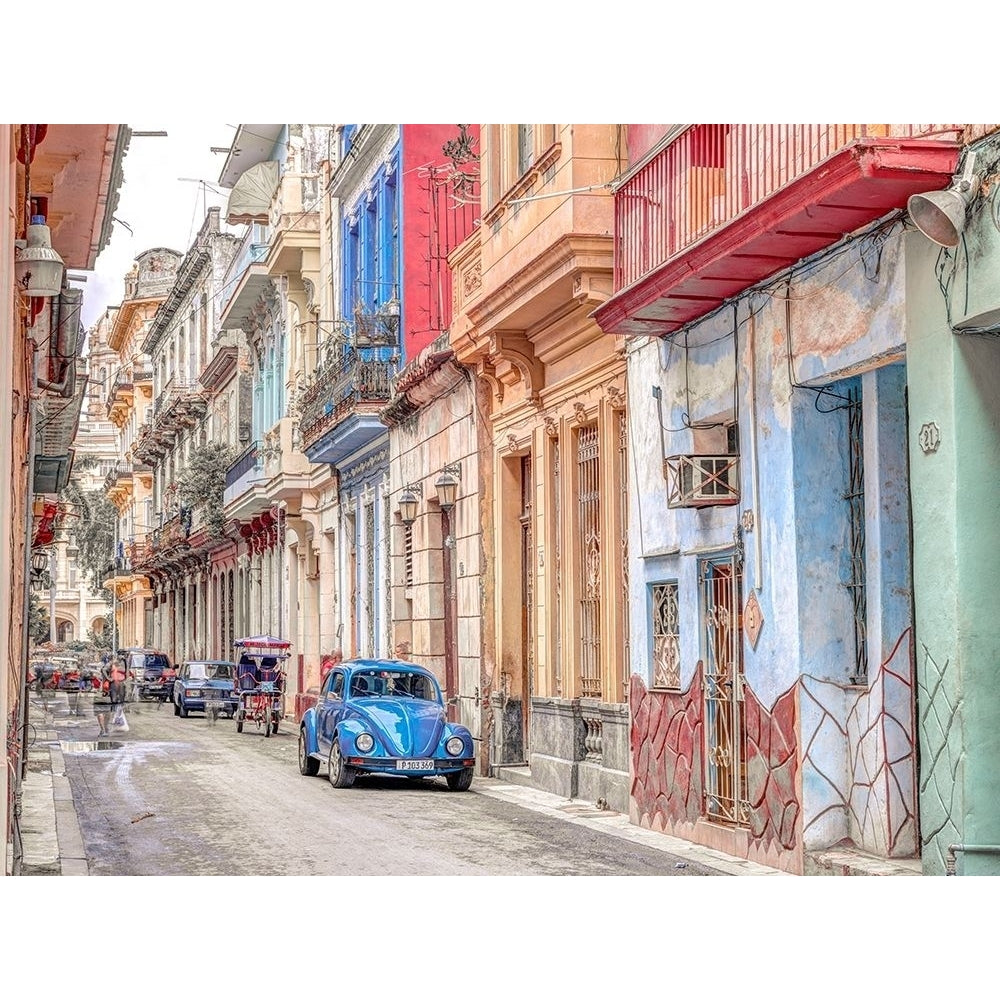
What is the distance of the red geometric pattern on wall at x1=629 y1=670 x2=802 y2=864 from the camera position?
37.1 feet

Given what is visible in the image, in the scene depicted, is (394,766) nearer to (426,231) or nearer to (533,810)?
(533,810)

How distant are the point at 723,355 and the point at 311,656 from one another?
1906cm

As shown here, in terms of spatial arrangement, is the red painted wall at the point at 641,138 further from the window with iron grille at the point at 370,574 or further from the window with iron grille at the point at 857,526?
the window with iron grille at the point at 370,574

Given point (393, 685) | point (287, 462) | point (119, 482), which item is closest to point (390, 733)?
point (393, 685)

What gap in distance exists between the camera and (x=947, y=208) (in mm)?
8844

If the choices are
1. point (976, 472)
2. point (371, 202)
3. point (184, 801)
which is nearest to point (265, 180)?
point (371, 202)

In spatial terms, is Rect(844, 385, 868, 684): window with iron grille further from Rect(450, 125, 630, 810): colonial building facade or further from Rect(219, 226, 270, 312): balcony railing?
Rect(219, 226, 270, 312): balcony railing

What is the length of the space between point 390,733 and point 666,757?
4.14 meters

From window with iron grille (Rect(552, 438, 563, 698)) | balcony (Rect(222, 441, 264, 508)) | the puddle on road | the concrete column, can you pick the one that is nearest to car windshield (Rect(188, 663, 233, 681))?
balcony (Rect(222, 441, 264, 508))

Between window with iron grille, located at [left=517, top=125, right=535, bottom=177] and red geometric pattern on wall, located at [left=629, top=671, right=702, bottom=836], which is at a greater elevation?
window with iron grille, located at [left=517, top=125, right=535, bottom=177]

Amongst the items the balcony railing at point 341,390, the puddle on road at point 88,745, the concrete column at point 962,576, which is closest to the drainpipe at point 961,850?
the concrete column at point 962,576

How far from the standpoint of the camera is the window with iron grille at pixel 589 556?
52.7 feet

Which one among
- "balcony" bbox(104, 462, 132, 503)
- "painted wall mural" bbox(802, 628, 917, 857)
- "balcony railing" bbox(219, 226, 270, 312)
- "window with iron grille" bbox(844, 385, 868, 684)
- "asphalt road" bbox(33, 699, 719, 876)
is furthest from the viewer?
"balcony" bbox(104, 462, 132, 503)
